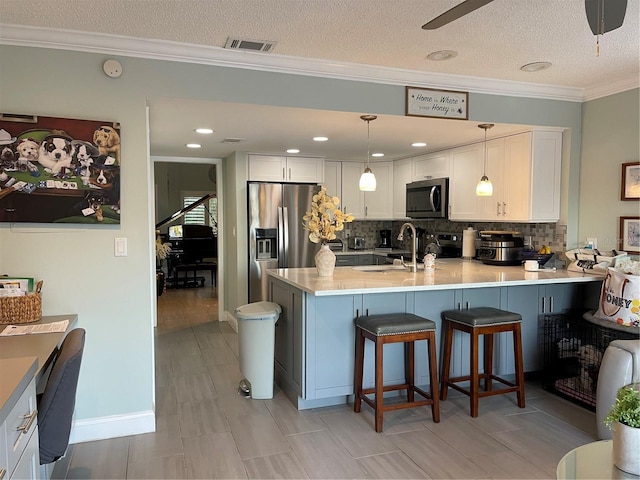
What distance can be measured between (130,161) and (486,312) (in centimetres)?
256

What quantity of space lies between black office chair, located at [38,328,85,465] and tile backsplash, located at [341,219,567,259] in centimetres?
394

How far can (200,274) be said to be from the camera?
1048cm

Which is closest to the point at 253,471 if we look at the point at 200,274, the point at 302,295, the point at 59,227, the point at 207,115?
the point at 302,295

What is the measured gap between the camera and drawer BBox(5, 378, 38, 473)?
151 centimetres

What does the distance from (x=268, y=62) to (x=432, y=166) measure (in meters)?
2.90

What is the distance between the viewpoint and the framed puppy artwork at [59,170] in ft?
8.72

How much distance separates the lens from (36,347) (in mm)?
2123

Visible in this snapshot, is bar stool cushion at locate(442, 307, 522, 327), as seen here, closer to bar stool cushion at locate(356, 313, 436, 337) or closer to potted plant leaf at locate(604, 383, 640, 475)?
bar stool cushion at locate(356, 313, 436, 337)

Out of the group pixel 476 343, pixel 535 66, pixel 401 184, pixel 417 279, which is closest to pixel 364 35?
pixel 535 66

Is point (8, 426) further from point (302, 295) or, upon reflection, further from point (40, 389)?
point (302, 295)

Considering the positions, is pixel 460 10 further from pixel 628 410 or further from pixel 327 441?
pixel 327 441

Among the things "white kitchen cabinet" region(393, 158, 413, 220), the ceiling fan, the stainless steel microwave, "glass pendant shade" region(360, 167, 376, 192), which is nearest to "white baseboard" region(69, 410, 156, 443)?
"glass pendant shade" region(360, 167, 376, 192)

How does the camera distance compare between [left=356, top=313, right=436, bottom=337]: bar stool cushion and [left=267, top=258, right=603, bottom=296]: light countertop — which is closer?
[left=356, top=313, right=436, bottom=337]: bar stool cushion

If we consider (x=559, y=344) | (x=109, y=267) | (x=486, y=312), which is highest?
(x=109, y=267)
